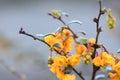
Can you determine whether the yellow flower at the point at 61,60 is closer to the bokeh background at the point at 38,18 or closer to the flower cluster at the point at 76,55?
the flower cluster at the point at 76,55

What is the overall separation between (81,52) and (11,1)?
2959mm

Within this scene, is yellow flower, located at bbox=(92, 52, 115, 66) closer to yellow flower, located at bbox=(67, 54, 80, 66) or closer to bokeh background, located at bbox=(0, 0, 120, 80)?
yellow flower, located at bbox=(67, 54, 80, 66)

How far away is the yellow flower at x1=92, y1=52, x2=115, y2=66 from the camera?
836 mm

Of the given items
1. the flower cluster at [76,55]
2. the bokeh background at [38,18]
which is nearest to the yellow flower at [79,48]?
the flower cluster at [76,55]

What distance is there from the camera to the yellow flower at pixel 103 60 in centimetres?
84

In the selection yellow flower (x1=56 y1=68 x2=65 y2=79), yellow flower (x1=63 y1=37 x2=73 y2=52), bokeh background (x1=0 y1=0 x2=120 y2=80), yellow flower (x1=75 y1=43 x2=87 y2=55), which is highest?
bokeh background (x1=0 y1=0 x2=120 y2=80)

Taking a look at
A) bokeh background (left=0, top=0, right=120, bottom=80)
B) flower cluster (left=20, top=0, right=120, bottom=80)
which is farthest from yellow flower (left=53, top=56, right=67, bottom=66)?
bokeh background (left=0, top=0, right=120, bottom=80)

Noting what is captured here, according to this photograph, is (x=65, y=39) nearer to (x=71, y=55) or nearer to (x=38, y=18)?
(x=71, y=55)

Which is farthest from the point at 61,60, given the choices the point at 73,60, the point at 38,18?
the point at 38,18

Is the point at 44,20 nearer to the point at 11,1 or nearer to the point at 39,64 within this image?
the point at 11,1

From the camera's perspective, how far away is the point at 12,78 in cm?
310

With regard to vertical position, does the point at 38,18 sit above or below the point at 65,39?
above

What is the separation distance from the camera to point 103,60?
2.77 ft

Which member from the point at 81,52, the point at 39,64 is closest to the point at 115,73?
the point at 81,52
